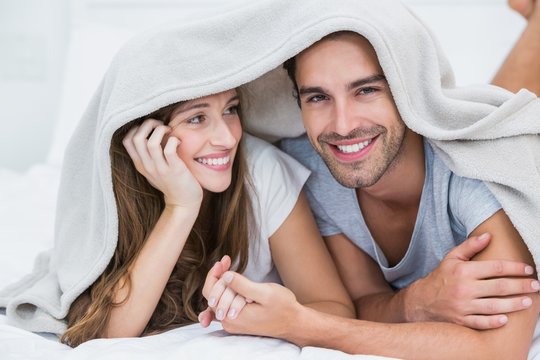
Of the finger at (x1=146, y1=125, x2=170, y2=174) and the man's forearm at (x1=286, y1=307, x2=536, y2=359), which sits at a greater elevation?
the finger at (x1=146, y1=125, x2=170, y2=174)

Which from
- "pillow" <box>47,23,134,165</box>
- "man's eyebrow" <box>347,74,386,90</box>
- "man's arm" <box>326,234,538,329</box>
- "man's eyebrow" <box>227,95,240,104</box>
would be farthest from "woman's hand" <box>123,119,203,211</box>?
"pillow" <box>47,23,134,165</box>

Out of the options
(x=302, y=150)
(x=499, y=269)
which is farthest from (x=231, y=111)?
(x=499, y=269)

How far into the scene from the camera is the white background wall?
2.35 metres

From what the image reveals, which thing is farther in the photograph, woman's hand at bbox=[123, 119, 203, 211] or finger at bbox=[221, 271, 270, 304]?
woman's hand at bbox=[123, 119, 203, 211]

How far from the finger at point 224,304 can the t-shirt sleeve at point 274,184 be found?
336 mm

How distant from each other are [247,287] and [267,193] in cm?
39

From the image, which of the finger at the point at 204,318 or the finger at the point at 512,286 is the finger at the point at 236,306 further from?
the finger at the point at 512,286

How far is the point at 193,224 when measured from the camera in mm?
1449

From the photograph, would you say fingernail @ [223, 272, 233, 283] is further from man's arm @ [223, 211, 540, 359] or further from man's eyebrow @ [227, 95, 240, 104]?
man's eyebrow @ [227, 95, 240, 104]

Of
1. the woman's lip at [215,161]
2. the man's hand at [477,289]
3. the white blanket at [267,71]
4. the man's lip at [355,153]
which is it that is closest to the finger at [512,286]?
the man's hand at [477,289]

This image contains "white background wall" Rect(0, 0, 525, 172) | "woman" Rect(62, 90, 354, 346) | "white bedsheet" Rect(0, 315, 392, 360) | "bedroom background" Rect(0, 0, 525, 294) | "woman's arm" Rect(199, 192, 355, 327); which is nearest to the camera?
"white bedsheet" Rect(0, 315, 392, 360)

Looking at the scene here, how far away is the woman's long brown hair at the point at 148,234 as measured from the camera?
1.33 m

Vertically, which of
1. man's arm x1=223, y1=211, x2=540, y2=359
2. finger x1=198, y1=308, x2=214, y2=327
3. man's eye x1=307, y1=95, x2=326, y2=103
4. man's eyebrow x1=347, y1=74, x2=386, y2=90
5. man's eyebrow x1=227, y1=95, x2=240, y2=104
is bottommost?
finger x1=198, y1=308, x2=214, y2=327

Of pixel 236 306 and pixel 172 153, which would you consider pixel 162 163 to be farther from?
pixel 236 306
